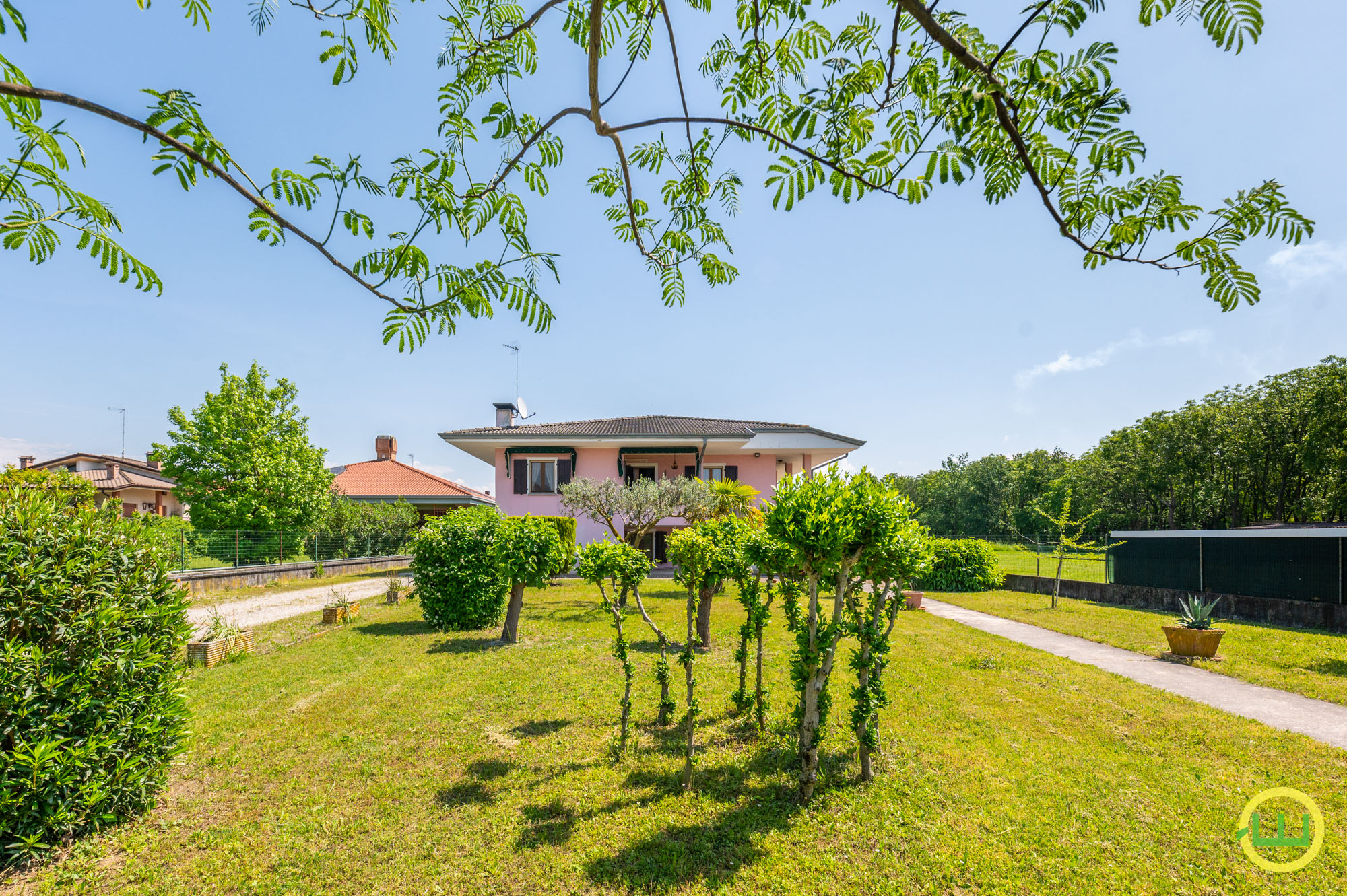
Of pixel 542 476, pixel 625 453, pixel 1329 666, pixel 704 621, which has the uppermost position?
pixel 625 453

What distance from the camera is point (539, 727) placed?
565 centimetres

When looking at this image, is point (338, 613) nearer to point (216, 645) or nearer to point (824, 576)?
point (216, 645)

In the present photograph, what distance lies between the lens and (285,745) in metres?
5.16

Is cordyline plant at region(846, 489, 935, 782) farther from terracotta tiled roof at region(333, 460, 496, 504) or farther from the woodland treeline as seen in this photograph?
terracotta tiled roof at region(333, 460, 496, 504)

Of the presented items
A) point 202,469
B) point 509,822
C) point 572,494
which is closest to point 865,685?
point 509,822

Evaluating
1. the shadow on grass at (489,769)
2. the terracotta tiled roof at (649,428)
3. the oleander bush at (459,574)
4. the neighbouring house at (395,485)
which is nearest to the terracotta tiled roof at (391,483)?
the neighbouring house at (395,485)

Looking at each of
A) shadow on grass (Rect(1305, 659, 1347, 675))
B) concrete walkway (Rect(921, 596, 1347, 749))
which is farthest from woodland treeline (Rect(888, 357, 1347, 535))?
shadow on grass (Rect(1305, 659, 1347, 675))

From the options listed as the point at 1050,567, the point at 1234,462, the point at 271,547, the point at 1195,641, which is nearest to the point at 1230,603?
the point at 1195,641

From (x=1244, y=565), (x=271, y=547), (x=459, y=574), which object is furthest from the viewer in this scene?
(x=271, y=547)

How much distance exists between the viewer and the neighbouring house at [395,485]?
3183cm

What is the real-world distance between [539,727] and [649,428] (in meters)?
17.0

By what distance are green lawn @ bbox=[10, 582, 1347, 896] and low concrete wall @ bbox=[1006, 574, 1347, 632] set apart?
910 cm

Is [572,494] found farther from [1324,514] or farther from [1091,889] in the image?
[1324,514]

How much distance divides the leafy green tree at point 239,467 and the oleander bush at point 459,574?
17679 mm
